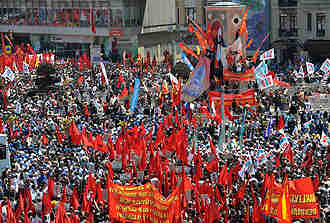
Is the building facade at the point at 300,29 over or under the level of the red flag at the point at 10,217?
over

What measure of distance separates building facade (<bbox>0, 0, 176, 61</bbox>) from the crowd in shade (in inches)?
891

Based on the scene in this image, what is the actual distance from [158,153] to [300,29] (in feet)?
109

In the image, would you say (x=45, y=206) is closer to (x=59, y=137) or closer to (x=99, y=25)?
(x=59, y=137)

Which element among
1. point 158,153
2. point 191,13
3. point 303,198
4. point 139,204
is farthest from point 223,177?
point 191,13

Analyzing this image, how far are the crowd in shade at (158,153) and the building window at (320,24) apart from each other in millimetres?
13149

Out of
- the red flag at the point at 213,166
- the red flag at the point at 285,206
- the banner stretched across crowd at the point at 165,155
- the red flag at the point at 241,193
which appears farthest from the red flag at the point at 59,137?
the red flag at the point at 285,206

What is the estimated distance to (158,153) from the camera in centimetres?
2812

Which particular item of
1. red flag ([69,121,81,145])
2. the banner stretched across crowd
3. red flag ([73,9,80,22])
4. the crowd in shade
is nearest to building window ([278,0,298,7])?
the crowd in shade

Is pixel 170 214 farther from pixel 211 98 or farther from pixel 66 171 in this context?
pixel 211 98

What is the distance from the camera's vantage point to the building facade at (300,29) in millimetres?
57531

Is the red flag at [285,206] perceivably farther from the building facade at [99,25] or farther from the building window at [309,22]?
the building facade at [99,25]

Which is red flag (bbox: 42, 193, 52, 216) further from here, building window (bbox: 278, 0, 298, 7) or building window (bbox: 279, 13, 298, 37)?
building window (bbox: 279, 13, 298, 37)

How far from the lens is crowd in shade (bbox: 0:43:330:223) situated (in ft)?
77.8

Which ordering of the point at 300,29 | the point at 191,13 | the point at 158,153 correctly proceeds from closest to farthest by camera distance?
the point at 158,153, the point at 300,29, the point at 191,13
